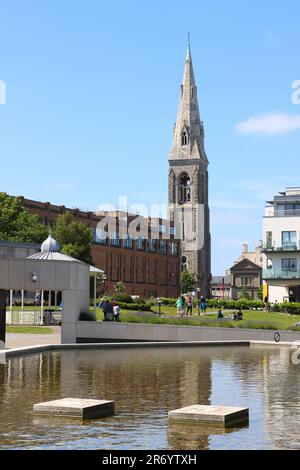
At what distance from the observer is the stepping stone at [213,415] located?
11.5m

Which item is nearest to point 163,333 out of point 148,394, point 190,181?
point 148,394

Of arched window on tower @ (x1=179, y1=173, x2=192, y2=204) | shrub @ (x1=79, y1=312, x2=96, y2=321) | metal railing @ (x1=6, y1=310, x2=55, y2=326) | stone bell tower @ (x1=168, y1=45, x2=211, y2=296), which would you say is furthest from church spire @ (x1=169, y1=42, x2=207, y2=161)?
shrub @ (x1=79, y1=312, x2=96, y2=321)

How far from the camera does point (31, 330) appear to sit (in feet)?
125

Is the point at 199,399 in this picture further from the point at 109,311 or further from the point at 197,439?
the point at 109,311

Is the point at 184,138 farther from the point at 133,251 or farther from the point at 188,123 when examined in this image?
the point at 133,251

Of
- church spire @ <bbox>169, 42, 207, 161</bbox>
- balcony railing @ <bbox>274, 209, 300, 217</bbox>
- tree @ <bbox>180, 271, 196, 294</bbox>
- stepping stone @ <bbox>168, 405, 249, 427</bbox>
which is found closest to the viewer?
stepping stone @ <bbox>168, 405, 249, 427</bbox>

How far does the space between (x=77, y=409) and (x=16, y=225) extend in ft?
225

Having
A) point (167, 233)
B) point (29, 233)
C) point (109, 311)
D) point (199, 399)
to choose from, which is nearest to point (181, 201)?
point (167, 233)

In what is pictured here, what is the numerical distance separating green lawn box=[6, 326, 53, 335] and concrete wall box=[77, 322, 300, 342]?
168 inches

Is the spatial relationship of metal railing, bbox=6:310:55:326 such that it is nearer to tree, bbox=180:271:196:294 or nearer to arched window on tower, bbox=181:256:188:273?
tree, bbox=180:271:196:294

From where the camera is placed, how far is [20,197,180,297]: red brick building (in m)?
117

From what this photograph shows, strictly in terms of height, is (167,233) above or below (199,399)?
above

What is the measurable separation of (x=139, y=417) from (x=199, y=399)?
8.98 ft
